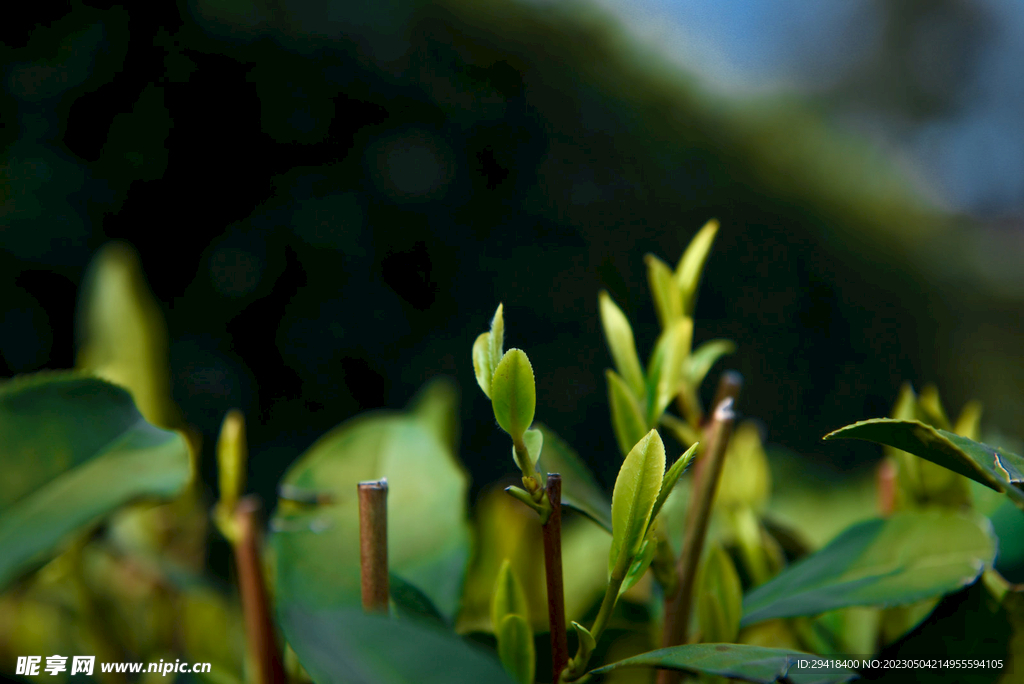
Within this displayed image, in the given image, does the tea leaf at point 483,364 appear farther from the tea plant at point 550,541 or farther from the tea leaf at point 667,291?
the tea leaf at point 667,291

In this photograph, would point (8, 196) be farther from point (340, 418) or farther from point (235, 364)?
point (340, 418)

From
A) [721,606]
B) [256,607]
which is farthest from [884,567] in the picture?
[256,607]

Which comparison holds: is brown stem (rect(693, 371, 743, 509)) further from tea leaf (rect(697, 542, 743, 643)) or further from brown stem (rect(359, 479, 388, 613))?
brown stem (rect(359, 479, 388, 613))

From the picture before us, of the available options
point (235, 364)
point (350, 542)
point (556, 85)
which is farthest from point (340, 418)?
point (350, 542)

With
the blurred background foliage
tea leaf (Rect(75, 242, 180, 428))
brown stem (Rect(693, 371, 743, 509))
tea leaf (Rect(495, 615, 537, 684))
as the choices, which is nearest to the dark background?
the blurred background foliage

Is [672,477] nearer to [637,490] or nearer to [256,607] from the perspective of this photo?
[637,490]

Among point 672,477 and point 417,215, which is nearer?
point 672,477
